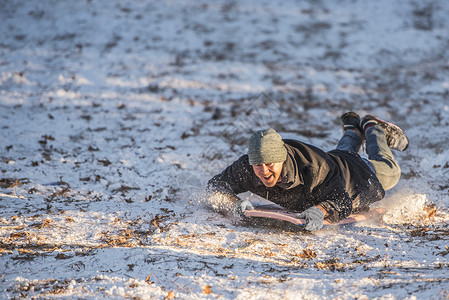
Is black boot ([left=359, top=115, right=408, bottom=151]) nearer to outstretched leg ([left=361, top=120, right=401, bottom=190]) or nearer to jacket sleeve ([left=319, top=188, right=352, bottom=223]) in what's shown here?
outstretched leg ([left=361, top=120, right=401, bottom=190])

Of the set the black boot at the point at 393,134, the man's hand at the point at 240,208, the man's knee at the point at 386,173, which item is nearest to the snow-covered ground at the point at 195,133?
the man's hand at the point at 240,208

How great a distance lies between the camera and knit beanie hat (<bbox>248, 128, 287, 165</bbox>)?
10.4ft

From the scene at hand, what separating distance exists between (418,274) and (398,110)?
437cm

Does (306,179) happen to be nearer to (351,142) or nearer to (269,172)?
(269,172)

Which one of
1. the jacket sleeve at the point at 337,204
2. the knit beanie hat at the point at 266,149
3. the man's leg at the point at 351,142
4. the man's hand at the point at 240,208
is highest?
the knit beanie hat at the point at 266,149

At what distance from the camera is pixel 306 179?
340 cm

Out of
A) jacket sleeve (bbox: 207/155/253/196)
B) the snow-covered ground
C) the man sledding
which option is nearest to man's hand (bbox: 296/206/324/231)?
the man sledding

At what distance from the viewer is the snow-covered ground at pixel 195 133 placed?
2820 mm

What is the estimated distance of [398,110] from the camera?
6500 millimetres

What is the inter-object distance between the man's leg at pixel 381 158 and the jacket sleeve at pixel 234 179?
53.7 inches

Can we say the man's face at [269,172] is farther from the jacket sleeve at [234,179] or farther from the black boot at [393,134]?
the black boot at [393,134]

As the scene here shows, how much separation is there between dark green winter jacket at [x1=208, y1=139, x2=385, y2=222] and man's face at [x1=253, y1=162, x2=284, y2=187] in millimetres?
52

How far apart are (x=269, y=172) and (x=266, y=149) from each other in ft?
0.79

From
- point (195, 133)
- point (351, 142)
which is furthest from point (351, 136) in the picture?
point (195, 133)
